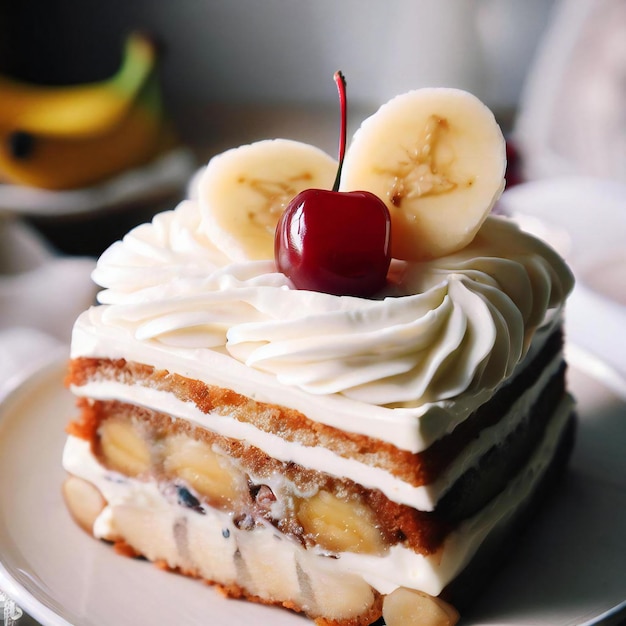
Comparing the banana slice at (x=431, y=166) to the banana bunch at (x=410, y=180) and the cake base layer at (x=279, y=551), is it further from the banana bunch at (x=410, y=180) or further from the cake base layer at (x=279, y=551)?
the cake base layer at (x=279, y=551)

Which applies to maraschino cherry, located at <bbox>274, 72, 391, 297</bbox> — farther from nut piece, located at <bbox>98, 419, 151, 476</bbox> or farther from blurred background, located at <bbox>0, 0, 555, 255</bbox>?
blurred background, located at <bbox>0, 0, 555, 255</bbox>

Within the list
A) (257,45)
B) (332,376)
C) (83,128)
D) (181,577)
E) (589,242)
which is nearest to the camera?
(332,376)

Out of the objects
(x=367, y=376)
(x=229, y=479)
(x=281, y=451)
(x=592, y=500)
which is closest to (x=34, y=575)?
(x=229, y=479)

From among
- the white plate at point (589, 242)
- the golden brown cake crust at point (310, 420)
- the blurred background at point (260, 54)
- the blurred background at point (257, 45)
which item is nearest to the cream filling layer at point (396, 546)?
the golden brown cake crust at point (310, 420)

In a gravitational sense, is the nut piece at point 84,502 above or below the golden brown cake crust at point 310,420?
below

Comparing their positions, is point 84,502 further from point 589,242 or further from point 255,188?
point 589,242

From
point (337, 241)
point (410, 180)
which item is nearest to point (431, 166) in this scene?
point (410, 180)

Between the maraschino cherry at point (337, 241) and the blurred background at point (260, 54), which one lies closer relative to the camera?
the maraschino cherry at point (337, 241)

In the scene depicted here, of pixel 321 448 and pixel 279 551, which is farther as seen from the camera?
pixel 279 551
